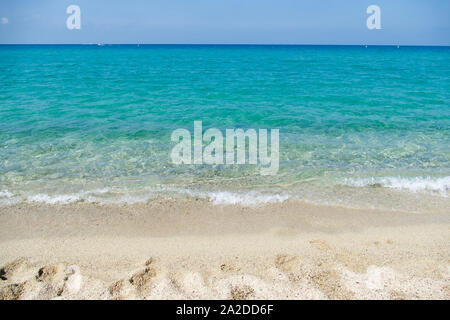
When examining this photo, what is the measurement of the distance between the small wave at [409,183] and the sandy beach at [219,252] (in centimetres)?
124

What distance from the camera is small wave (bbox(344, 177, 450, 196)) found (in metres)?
7.16

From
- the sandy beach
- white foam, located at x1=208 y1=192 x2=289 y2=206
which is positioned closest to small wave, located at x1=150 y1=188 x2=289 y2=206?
white foam, located at x1=208 y1=192 x2=289 y2=206

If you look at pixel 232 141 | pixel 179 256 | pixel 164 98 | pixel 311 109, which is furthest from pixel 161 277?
pixel 164 98

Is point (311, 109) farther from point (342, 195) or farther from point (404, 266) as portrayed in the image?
point (404, 266)

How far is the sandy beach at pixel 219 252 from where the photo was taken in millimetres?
4059

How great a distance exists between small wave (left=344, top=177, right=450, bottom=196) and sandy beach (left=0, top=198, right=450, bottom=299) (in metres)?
1.24

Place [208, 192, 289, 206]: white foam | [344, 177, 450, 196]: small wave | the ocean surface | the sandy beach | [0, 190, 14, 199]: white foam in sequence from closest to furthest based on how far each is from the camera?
the sandy beach → [208, 192, 289, 206]: white foam → [0, 190, 14, 199]: white foam → the ocean surface → [344, 177, 450, 196]: small wave

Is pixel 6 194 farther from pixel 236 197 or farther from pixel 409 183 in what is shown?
pixel 409 183

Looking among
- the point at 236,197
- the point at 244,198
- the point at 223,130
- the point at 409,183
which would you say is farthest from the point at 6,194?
the point at 409,183

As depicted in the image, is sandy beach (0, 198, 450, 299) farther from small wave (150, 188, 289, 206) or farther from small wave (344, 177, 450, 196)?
small wave (344, 177, 450, 196)

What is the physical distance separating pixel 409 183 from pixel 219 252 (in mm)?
5373
